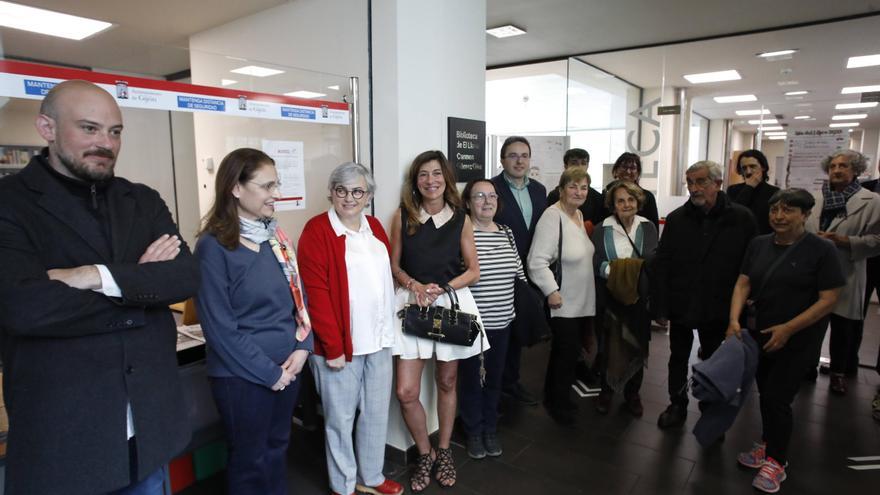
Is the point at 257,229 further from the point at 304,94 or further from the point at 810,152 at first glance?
the point at 810,152

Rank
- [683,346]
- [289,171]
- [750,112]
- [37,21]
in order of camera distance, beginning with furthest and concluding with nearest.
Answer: [750,112]
[683,346]
[289,171]
[37,21]

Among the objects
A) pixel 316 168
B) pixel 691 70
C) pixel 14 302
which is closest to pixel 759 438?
pixel 316 168

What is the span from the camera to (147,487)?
1.56 metres

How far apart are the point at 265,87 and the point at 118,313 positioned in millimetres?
1422

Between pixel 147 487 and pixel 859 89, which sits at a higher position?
pixel 859 89

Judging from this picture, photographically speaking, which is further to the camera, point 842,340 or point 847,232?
point 842,340

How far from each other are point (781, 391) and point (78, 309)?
9.56 ft

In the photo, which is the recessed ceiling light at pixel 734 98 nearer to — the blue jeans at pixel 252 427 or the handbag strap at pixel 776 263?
the handbag strap at pixel 776 263

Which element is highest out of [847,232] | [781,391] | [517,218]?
[517,218]

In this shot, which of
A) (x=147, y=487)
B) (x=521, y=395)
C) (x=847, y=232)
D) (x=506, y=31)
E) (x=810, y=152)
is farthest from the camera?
(x=506, y=31)

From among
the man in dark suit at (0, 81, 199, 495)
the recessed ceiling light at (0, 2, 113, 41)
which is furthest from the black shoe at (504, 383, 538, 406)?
the recessed ceiling light at (0, 2, 113, 41)

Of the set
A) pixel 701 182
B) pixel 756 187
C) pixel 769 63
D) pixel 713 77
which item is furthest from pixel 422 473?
pixel 713 77

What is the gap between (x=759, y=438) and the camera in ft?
9.80

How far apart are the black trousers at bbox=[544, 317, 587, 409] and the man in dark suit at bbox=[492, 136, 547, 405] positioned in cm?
25
